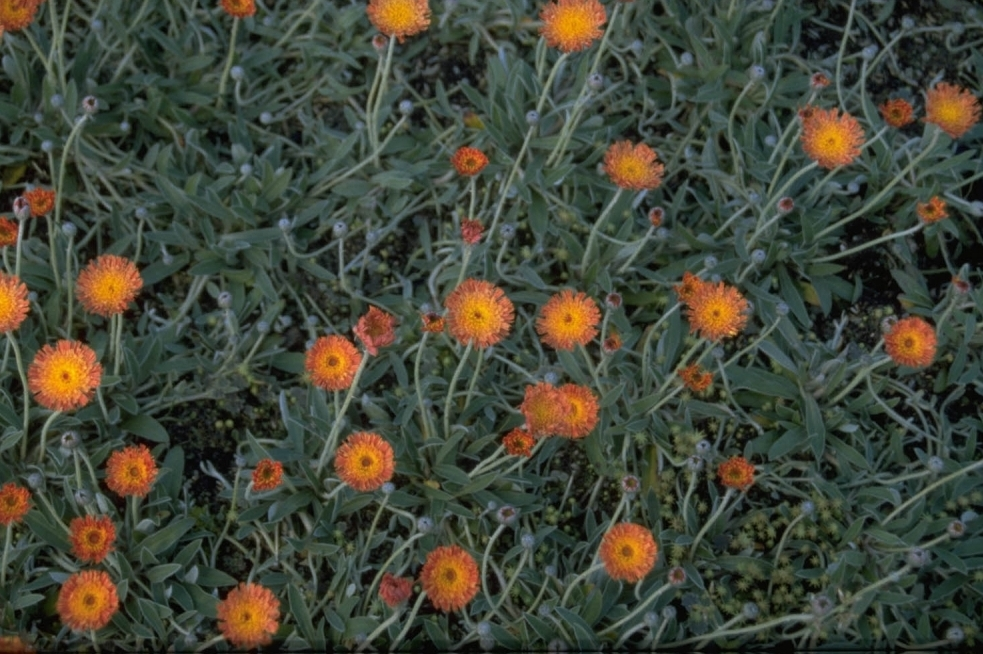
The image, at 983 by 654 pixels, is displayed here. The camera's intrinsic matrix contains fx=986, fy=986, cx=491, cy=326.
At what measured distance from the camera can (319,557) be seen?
96.0 inches

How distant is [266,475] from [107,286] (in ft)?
1.93

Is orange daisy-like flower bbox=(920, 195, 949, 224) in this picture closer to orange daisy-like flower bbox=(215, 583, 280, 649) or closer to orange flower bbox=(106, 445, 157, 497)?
orange daisy-like flower bbox=(215, 583, 280, 649)

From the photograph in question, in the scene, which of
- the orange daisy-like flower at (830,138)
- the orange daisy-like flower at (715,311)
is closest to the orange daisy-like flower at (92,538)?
the orange daisy-like flower at (715,311)

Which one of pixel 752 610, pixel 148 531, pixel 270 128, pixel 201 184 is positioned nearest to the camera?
pixel 752 610

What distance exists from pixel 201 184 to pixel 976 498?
224cm

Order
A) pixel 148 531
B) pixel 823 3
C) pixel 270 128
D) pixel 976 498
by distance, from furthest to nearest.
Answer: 1. pixel 823 3
2. pixel 270 128
3. pixel 976 498
4. pixel 148 531

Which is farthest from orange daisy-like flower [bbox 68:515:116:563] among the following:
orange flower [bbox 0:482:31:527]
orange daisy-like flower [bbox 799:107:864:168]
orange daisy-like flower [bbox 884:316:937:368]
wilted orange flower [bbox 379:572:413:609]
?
orange daisy-like flower [bbox 799:107:864:168]

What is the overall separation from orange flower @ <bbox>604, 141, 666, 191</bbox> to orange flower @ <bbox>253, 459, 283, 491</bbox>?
44.8 inches

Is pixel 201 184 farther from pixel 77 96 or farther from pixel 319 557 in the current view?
pixel 319 557

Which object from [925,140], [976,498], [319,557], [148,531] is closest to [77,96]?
[148,531]

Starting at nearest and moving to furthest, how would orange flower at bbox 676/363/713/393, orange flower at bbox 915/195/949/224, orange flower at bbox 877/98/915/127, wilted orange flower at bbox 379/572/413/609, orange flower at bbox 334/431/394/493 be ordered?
wilted orange flower at bbox 379/572/413/609
orange flower at bbox 334/431/394/493
orange flower at bbox 676/363/713/393
orange flower at bbox 915/195/949/224
orange flower at bbox 877/98/915/127

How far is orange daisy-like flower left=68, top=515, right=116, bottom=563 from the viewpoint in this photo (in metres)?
2.13

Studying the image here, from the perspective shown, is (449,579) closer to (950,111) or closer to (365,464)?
(365,464)

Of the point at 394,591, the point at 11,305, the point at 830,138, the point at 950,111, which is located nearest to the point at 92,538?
the point at 11,305
